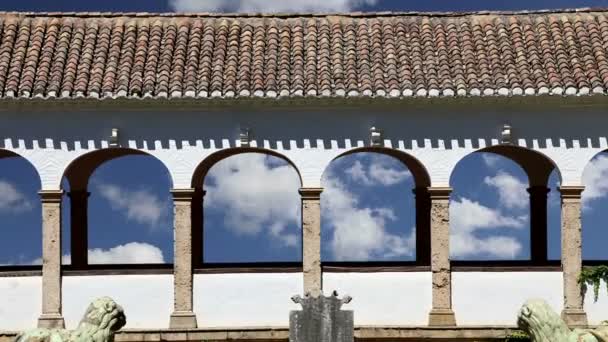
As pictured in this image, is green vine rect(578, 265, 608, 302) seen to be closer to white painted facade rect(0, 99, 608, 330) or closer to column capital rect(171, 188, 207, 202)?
white painted facade rect(0, 99, 608, 330)

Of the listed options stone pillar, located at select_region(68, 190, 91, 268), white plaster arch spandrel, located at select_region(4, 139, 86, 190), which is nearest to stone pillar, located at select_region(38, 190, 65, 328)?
white plaster arch spandrel, located at select_region(4, 139, 86, 190)

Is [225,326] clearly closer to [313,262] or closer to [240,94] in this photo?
[313,262]

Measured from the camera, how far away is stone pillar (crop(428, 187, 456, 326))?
2002 centimetres

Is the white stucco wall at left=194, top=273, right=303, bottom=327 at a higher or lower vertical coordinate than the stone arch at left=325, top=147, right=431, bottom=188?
lower

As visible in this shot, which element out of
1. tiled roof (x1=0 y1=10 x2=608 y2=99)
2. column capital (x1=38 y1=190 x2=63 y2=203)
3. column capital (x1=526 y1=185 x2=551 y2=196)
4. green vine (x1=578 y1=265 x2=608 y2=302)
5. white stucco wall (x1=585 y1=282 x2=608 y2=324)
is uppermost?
tiled roof (x1=0 y1=10 x2=608 y2=99)

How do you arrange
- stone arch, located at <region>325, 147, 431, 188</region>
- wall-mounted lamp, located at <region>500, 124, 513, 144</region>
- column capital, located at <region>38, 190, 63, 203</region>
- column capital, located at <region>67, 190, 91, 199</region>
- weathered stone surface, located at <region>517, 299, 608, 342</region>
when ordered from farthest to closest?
1. column capital, located at <region>67, 190, 91, 199</region>
2. stone arch, located at <region>325, 147, 431, 188</region>
3. wall-mounted lamp, located at <region>500, 124, 513, 144</region>
4. column capital, located at <region>38, 190, 63, 203</region>
5. weathered stone surface, located at <region>517, 299, 608, 342</region>

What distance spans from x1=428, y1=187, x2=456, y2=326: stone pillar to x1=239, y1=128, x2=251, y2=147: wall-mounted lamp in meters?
2.91

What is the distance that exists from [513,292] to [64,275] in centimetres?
694

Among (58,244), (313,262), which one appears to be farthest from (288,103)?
(58,244)

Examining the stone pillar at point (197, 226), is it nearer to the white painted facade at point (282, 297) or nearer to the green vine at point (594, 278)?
the white painted facade at point (282, 297)

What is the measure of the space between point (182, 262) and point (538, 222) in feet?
23.3

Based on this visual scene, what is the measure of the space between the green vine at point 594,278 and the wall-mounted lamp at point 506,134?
7.57 ft

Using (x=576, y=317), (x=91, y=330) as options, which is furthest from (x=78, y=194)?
(x=91, y=330)

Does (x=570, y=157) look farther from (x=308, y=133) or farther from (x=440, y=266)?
(x=308, y=133)
